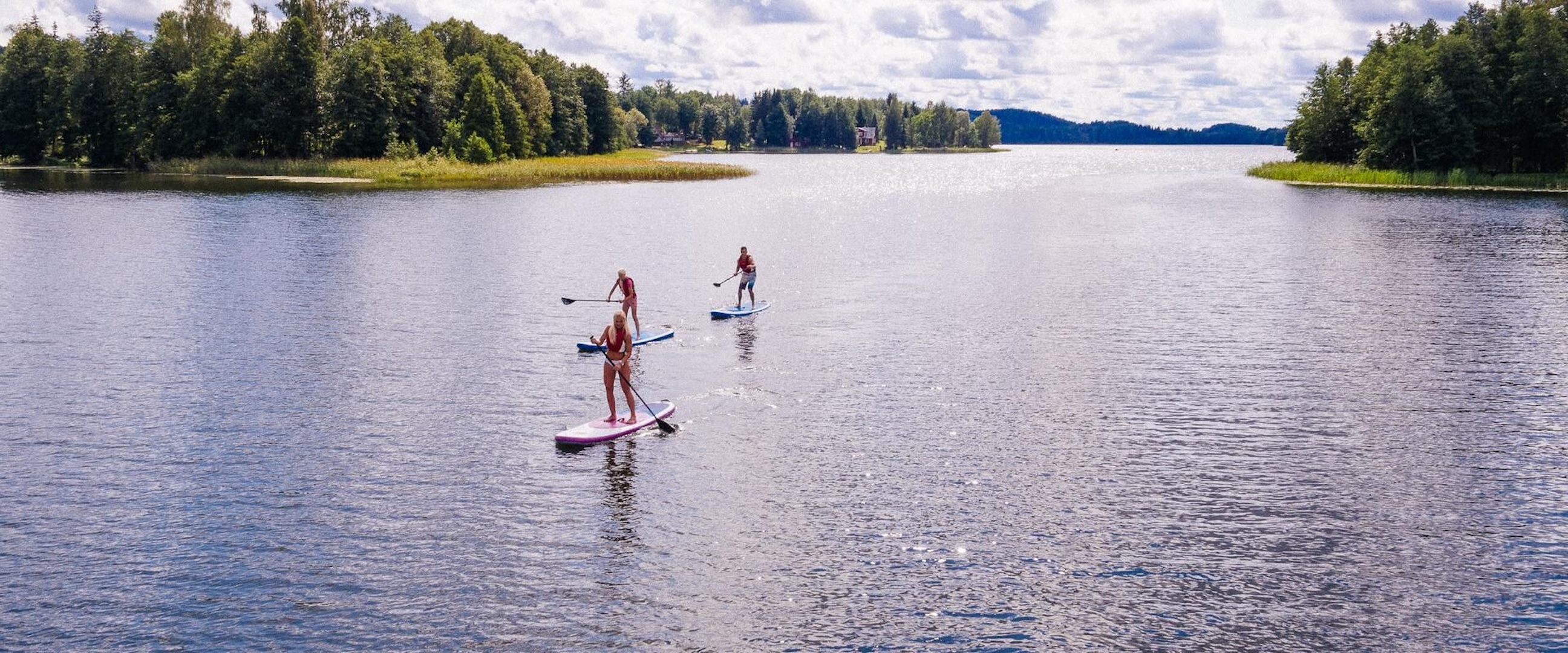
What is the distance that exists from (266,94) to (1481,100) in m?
127

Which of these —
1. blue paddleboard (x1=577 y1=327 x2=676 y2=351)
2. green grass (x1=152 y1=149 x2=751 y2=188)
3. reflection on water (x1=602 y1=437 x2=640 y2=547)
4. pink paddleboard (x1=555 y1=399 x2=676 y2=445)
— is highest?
green grass (x1=152 y1=149 x2=751 y2=188)

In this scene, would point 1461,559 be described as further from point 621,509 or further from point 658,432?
point 658,432

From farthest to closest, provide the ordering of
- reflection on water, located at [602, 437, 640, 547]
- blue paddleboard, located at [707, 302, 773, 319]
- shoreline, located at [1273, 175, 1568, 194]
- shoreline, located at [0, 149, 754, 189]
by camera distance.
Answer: shoreline, located at [0, 149, 754, 189] < shoreline, located at [1273, 175, 1568, 194] < blue paddleboard, located at [707, 302, 773, 319] < reflection on water, located at [602, 437, 640, 547]

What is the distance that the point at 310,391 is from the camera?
2830cm

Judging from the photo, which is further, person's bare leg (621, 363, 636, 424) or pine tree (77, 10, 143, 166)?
pine tree (77, 10, 143, 166)

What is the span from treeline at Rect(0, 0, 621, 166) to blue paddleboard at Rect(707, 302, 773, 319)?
10285cm

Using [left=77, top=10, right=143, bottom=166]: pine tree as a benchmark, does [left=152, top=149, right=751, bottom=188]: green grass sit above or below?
below

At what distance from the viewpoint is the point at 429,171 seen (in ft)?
413

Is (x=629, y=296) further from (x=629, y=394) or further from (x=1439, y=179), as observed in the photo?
(x=1439, y=179)

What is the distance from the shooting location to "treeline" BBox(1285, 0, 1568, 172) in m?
115

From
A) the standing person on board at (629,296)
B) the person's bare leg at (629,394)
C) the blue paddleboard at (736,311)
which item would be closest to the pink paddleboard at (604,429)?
the person's bare leg at (629,394)

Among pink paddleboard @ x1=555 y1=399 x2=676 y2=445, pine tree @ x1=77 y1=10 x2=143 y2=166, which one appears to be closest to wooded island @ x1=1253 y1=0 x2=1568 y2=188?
pink paddleboard @ x1=555 y1=399 x2=676 y2=445

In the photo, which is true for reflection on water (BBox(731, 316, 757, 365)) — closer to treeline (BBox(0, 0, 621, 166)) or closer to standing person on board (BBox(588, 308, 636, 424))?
standing person on board (BBox(588, 308, 636, 424))

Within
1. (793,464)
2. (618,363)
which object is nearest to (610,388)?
(618,363)
